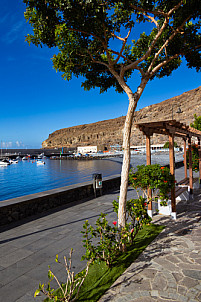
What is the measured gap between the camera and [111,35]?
489cm

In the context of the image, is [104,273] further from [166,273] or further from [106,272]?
[166,273]

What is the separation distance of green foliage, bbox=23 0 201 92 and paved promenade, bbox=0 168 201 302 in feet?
12.0

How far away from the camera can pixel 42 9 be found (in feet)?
12.7

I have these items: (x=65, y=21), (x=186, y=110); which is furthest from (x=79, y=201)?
(x=186, y=110)

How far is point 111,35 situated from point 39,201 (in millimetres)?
5432

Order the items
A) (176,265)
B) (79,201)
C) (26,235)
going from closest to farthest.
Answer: (176,265) → (26,235) → (79,201)

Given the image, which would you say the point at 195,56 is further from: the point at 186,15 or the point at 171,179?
the point at 171,179

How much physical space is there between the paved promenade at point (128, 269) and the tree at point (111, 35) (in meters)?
1.06

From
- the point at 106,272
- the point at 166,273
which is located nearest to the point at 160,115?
the point at 166,273

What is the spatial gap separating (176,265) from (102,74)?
5.00 meters

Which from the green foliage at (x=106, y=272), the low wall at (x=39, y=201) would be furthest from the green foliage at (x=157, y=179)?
the low wall at (x=39, y=201)

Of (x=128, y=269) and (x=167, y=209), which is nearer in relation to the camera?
Answer: (x=128, y=269)

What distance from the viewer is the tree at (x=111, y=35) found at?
155 inches

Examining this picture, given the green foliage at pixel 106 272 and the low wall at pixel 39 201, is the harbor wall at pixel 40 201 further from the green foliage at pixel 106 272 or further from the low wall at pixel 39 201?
the green foliage at pixel 106 272
